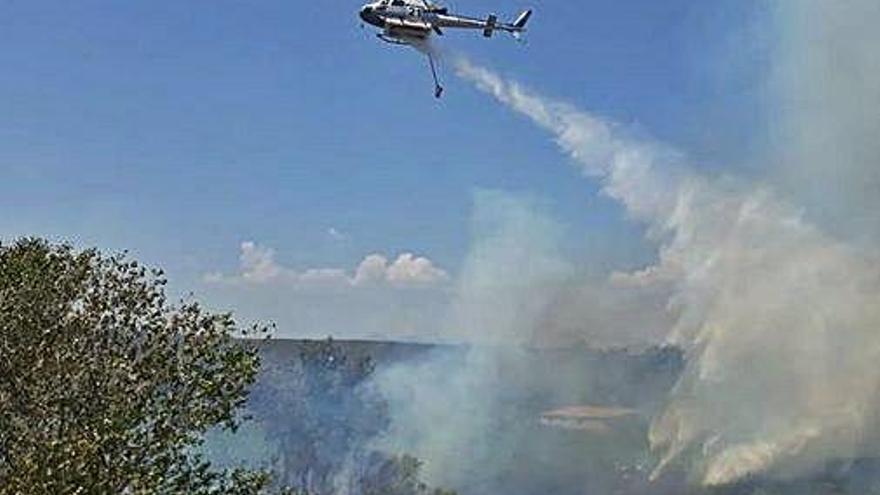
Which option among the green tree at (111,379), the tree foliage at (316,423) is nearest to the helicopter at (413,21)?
the green tree at (111,379)

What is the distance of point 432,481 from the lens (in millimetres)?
161375

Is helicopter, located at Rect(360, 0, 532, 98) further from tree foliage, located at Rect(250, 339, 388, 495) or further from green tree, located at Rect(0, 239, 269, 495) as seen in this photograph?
tree foliage, located at Rect(250, 339, 388, 495)

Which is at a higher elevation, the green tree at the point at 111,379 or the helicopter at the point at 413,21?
the helicopter at the point at 413,21

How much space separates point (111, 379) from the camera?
29.1 m

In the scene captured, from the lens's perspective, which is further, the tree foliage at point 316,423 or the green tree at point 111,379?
the tree foliage at point 316,423

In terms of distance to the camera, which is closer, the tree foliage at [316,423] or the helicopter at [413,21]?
the helicopter at [413,21]

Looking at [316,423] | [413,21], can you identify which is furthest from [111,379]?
[316,423]

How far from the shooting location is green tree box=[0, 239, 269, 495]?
2739cm

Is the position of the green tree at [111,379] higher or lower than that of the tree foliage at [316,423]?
lower

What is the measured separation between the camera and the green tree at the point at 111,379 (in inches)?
1078

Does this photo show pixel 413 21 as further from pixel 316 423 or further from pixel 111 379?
pixel 316 423

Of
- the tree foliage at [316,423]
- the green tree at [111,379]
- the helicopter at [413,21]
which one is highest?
the tree foliage at [316,423]

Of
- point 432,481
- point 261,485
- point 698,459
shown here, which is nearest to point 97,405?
point 261,485

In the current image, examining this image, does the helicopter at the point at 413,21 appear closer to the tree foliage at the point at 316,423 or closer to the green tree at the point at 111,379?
the green tree at the point at 111,379
